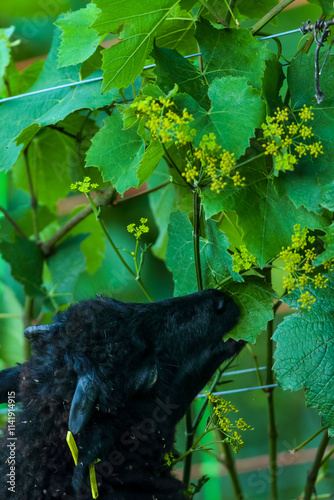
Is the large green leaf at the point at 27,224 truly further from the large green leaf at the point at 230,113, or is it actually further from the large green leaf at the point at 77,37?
the large green leaf at the point at 230,113

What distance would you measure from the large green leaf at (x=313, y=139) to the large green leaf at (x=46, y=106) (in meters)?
0.40

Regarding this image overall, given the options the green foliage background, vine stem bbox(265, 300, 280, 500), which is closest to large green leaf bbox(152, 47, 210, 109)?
the green foliage background

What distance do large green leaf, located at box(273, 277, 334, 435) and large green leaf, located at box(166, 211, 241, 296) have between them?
0.17 meters

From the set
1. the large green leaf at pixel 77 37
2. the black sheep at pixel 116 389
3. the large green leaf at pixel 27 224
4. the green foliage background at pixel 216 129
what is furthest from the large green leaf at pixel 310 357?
the large green leaf at pixel 27 224

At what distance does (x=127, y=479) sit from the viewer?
3.40ft

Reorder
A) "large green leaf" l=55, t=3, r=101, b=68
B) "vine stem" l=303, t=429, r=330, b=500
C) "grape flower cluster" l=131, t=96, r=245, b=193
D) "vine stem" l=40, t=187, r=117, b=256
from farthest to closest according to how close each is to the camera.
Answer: "vine stem" l=40, t=187, r=117, b=256 < "vine stem" l=303, t=429, r=330, b=500 < "large green leaf" l=55, t=3, r=101, b=68 < "grape flower cluster" l=131, t=96, r=245, b=193

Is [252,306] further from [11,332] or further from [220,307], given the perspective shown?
[11,332]

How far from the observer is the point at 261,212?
97cm

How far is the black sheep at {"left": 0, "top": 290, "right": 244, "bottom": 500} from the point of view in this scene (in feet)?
3.31

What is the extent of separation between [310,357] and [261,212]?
0.27 meters

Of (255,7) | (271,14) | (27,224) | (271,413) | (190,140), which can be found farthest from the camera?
(27,224)

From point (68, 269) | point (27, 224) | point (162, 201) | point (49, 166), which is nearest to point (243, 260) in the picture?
point (162, 201)

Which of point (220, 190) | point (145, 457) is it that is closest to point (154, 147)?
point (220, 190)

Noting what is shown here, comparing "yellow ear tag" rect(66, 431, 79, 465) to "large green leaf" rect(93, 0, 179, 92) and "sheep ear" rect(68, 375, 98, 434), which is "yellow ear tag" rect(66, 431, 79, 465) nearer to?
"sheep ear" rect(68, 375, 98, 434)
